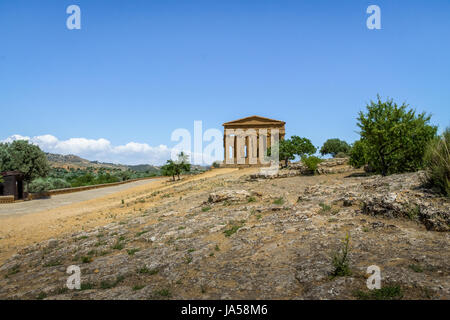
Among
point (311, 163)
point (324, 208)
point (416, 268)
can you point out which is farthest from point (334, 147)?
point (416, 268)

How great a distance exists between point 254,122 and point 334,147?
76.1ft

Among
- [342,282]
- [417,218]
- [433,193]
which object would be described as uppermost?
[433,193]

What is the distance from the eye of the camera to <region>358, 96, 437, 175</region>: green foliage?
17766 millimetres

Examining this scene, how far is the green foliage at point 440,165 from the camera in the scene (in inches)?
279

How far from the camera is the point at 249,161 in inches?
2179

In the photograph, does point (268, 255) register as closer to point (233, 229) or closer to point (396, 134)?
point (233, 229)

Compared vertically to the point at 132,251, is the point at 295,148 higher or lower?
higher

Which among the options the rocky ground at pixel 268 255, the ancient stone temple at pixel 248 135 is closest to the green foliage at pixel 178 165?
the ancient stone temple at pixel 248 135

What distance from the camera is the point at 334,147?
218 feet

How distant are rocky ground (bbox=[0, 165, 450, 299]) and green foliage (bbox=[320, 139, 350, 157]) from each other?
60.1 m
